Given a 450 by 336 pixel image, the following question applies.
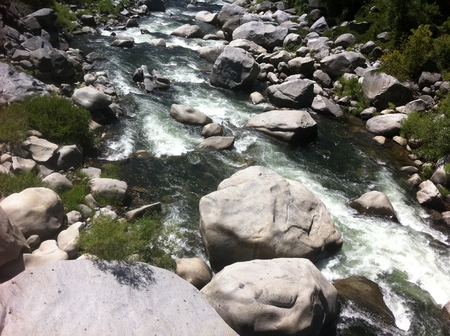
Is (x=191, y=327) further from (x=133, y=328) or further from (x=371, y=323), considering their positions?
(x=371, y=323)

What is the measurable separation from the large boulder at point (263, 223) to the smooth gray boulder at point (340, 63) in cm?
1250

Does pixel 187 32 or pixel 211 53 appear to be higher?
pixel 211 53

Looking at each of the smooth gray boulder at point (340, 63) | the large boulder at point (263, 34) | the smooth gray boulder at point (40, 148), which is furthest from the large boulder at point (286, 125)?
the large boulder at point (263, 34)

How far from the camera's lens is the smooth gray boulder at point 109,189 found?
36.3 ft

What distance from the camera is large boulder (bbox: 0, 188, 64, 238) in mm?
8581

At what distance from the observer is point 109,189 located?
11.1 metres

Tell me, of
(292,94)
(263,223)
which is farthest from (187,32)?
(263,223)

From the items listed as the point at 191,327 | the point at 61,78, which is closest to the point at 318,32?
the point at 61,78

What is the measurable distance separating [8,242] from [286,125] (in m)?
11.0

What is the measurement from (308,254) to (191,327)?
394 centimetres

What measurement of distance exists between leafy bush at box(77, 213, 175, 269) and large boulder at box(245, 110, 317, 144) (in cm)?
790

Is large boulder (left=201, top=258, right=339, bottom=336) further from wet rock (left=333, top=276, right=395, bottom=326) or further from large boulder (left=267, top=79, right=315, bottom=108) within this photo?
large boulder (left=267, top=79, right=315, bottom=108)

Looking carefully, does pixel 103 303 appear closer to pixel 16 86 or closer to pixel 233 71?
pixel 16 86

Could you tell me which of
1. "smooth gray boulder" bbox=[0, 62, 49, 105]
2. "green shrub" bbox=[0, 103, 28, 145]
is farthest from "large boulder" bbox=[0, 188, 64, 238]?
"smooth gray boulder" bbox=[0, 62, 49, 105]
